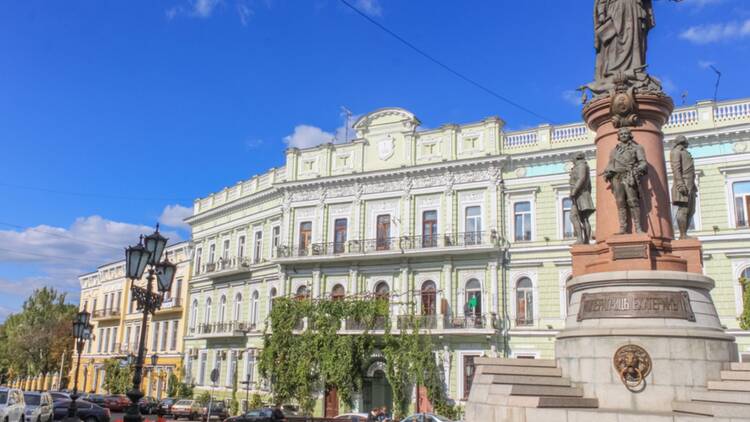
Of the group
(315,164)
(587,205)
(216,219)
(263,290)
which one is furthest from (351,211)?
(587,205)

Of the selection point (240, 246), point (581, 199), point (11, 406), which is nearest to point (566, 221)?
point (581, 199)

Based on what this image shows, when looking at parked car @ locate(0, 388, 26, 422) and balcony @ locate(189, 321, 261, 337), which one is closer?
parked car @ locate(0, 388, 26, 422)

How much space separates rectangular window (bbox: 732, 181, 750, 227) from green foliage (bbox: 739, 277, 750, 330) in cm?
252

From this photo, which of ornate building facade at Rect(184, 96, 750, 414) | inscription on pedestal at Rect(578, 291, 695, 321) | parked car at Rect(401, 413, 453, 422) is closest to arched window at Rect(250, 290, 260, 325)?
ornate building facade at Rect(184, 96, 750, 414)

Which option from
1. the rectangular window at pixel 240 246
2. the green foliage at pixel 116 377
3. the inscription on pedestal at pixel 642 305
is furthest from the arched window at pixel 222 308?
the inscription on pedestal at pixel 642 305

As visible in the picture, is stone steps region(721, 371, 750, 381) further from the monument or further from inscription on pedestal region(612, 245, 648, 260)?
inscription on pedestal region(612, 245, 648, 260)

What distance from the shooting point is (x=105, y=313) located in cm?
6266

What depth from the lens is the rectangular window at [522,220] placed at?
32.9 meters

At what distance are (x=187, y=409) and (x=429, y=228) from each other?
57.6ft

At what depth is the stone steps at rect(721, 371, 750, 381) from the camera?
34.1ft

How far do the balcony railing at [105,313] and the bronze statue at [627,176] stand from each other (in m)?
56.3

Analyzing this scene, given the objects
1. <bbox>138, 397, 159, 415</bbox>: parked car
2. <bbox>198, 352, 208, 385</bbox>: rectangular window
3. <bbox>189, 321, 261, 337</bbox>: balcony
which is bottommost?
<bbox>138, 397, 159, 415</bbox>: parked car

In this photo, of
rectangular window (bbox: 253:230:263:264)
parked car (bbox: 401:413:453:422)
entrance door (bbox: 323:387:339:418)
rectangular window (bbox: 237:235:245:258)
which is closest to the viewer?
parked car (bbox: 401:413:453:422)

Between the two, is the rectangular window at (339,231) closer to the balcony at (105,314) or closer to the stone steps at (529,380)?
the stone steps at (529,380)
